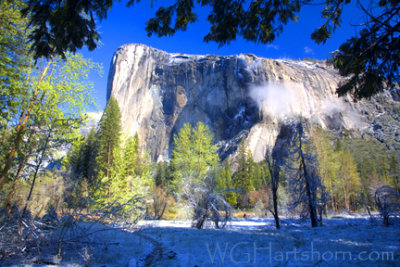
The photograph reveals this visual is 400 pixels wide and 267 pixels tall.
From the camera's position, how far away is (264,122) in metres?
81.9

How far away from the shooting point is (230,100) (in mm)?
92000

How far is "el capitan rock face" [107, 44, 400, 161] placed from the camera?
84763mm

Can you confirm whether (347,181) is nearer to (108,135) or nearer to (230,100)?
(108,135)

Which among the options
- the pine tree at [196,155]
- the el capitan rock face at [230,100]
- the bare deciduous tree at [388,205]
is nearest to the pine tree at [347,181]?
the bare deciduous tree at [388,205]

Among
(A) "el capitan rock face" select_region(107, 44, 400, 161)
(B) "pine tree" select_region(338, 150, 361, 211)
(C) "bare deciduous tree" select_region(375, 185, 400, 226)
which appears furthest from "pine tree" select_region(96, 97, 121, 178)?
(A) "el capitan rock face" select_region(107, 44, 400, 161)

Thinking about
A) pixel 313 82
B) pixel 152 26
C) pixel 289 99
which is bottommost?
pixel 152 26

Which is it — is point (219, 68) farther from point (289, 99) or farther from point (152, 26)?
point (152, 26)

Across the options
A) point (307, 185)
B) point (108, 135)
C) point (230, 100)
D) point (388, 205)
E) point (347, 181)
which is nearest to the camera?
point (388, 205)

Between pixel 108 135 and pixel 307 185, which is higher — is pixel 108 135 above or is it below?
above

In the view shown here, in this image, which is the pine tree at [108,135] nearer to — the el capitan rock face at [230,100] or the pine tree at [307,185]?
the pine tree at [307,185]

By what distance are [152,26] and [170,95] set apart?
315ft

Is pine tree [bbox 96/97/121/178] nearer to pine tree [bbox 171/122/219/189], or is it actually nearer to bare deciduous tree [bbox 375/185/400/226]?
pine tree [bbox 171/122/219/189]

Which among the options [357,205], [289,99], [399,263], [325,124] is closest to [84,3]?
[399,263]

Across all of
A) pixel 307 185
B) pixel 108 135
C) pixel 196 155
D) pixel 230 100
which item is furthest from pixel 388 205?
pixel 230 100
